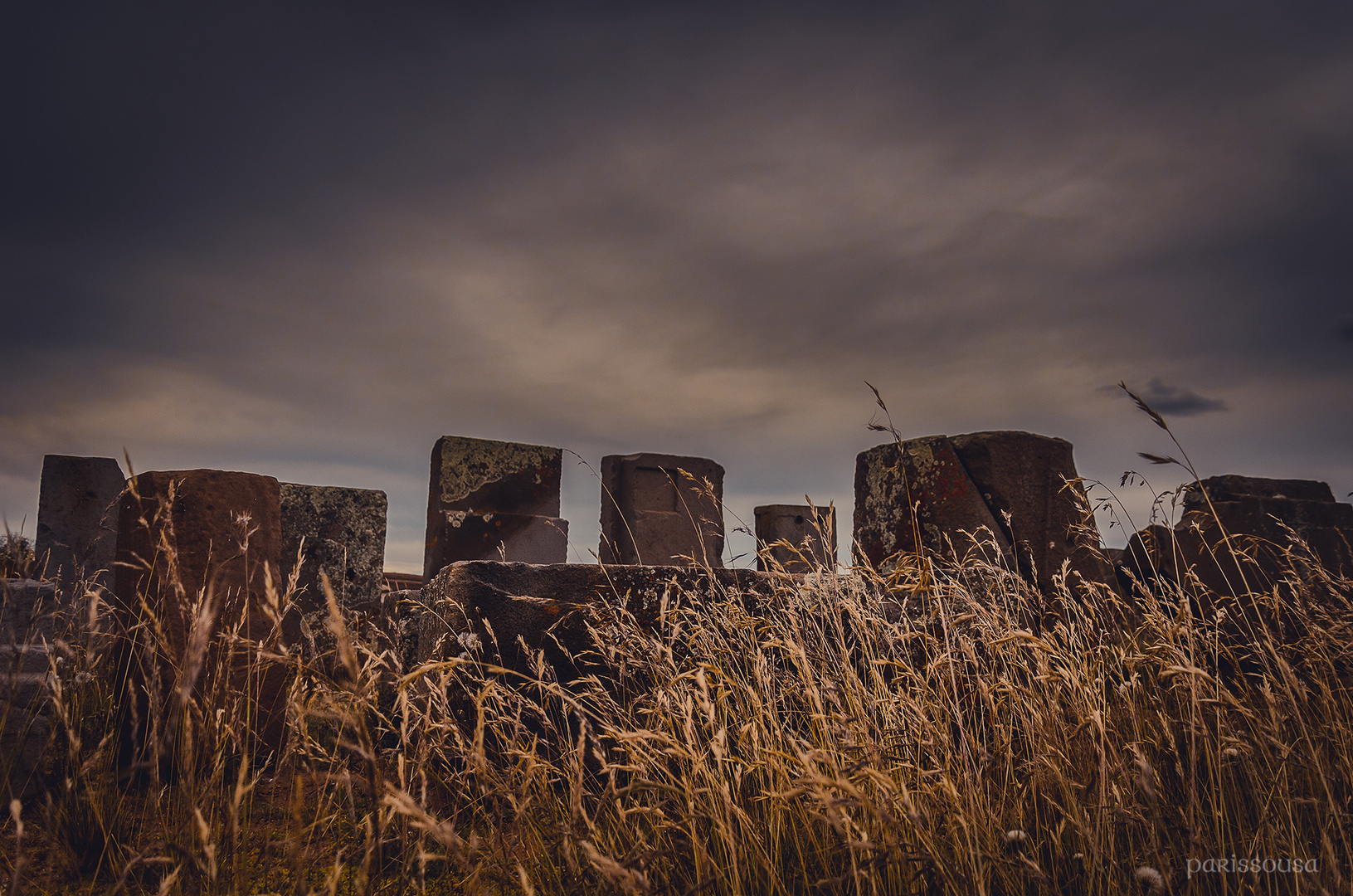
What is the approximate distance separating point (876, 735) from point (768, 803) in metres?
0.29

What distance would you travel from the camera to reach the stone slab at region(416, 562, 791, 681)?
2334mm

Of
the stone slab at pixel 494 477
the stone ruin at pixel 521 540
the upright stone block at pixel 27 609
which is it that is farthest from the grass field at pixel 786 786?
the stone slab at pixel 494 477

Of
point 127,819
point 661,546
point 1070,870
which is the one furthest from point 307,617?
point 1070,870

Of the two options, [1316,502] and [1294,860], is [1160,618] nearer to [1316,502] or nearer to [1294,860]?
[1294,860]

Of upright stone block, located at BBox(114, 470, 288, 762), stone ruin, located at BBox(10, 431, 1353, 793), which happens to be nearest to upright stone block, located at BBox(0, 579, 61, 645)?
stone ruin, located at BBox(10, 431, 1353, 793)

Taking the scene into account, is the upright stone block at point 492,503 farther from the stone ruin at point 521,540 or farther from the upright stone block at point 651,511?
the upright stone block at point 651,511

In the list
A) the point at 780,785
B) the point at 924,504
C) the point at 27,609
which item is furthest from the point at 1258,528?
the point at 27,609

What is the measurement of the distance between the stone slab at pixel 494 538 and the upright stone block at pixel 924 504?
3.01m

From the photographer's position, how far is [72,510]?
6.57 meters

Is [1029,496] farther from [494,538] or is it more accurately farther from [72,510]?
[72,510]

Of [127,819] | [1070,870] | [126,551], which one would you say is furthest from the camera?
[126,551]

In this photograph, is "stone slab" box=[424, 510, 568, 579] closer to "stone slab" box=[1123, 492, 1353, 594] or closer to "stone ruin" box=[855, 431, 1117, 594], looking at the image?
"stone ruin" box=[855, 431, 1117, 594]

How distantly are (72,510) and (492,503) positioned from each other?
3.77 meters

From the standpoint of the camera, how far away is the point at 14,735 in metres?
2.39
